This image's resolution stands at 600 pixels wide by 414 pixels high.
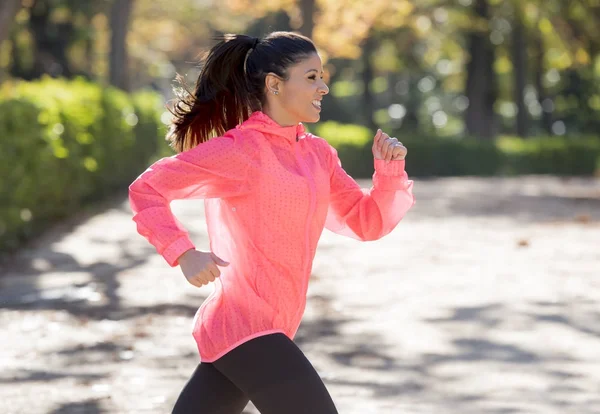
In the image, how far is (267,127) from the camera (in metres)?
3.89

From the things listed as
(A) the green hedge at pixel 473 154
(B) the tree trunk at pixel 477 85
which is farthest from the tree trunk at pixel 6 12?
(B) the tree trunk at pixel 477 85

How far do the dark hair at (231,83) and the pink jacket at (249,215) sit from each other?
12cm

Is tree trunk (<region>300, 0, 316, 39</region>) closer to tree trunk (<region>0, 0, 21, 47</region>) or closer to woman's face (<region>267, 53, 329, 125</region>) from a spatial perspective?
tree trunk (<region>0, 0, 21, 47</region>)

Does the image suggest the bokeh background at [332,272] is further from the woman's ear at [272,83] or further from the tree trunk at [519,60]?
the tree trunk at [519,60]

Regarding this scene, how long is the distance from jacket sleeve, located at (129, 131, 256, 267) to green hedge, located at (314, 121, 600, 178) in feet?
101

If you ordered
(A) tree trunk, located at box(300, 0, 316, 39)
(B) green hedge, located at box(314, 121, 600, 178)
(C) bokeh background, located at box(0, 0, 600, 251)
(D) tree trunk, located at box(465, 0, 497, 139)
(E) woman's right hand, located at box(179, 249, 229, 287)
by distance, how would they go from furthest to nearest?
(D) tree trunk, located at box(465, 0, 497, 139), (B) green hedge, located at box(314, 121, 600, 178), (A) tree trunk, located at box(300, 0, 316, 39), (C) bokeh background, located at box(0, 0, 600, 251), (E) woman's right hand, located at box(179, 249, 229, 287)

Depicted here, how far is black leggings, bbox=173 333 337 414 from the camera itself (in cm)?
362

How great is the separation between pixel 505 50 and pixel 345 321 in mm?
46302

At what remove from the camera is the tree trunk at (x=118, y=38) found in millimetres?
32250

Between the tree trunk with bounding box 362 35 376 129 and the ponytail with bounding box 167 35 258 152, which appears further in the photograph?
the tree trunk with bounding box 362 35 376 129

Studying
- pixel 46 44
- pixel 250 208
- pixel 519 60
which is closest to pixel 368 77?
pixel 519 60

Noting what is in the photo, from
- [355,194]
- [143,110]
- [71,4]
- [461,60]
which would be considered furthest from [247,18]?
[355,194]

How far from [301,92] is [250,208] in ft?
1.23

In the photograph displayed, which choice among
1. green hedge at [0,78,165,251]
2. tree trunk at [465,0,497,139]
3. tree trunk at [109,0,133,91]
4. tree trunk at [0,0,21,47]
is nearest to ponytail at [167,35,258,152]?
green hedge at [0,78,165,251]
